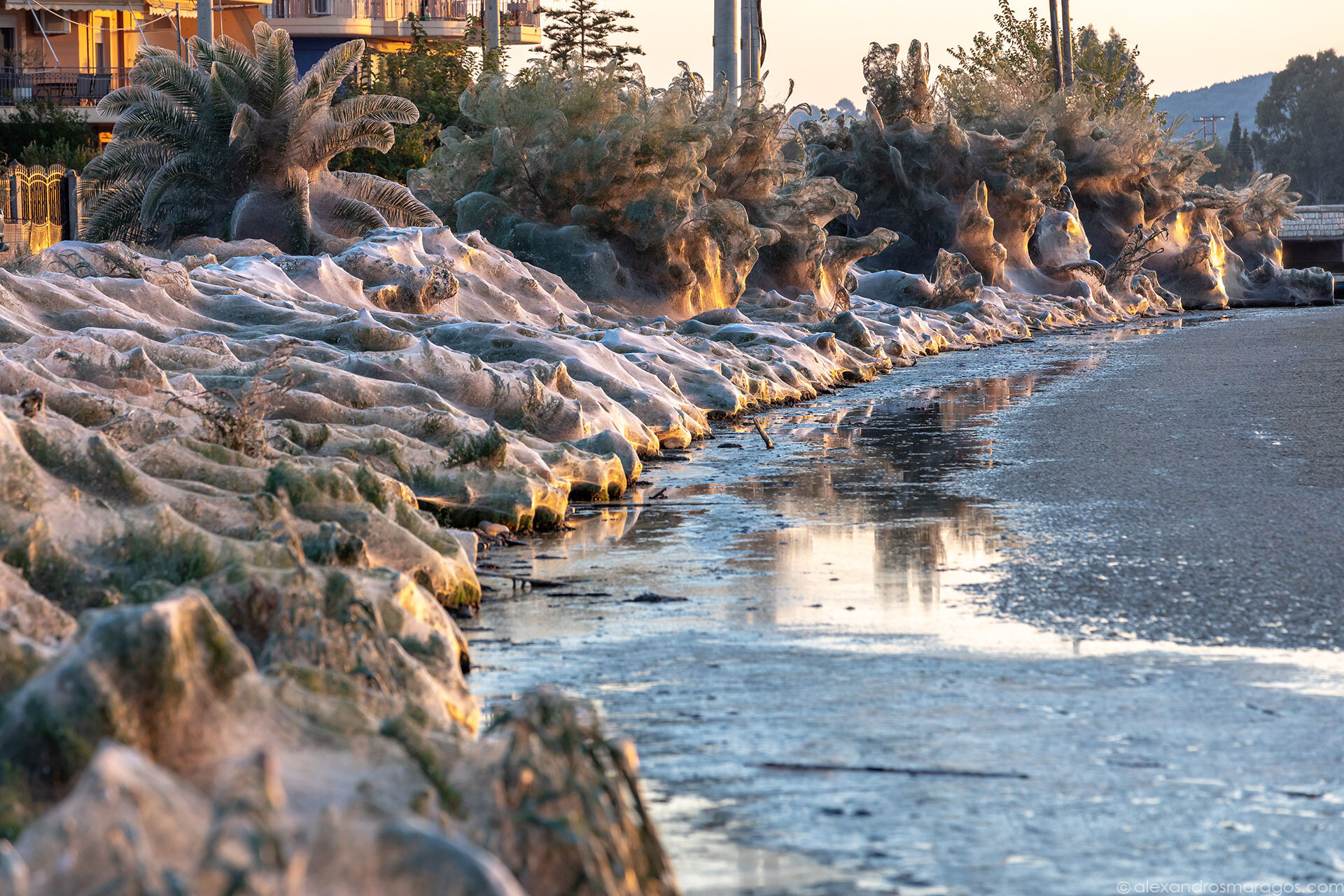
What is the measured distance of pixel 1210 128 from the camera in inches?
4843

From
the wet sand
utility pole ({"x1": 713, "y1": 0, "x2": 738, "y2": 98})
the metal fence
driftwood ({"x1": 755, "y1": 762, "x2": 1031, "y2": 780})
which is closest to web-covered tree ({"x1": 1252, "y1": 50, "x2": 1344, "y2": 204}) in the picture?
utility pole ({"x1": 713, "y1": 0, "x2": 738, "y2": 98})

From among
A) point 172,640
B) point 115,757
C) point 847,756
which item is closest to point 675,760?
point 847,756

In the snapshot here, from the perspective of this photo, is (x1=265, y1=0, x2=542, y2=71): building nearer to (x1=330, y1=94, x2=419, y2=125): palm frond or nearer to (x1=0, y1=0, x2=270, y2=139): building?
(x1=0, y1=0, x2=270, y2=139): building

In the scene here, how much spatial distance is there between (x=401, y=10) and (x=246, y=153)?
43.5 meters

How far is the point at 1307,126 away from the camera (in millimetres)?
114688

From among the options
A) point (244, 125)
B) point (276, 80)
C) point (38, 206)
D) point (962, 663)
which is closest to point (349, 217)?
point (244, 125)

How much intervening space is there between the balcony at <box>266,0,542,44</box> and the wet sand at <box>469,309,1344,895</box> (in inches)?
1935

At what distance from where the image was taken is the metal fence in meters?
24.5

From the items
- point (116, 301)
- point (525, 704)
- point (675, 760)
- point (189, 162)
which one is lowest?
point (675, 760)

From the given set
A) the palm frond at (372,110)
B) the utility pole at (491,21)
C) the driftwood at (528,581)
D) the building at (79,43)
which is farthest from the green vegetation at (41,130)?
the driftwood at (528,581)

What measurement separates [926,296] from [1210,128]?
331ft

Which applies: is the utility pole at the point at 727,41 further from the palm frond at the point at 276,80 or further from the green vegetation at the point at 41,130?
the green vegetation at the point at 41,130

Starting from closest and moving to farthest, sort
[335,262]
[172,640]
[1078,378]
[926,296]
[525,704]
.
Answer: [172,640], [525,704], [335,262], [1078,378], [926,296]

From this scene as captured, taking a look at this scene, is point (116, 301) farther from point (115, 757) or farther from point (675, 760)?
point (115, 757)
